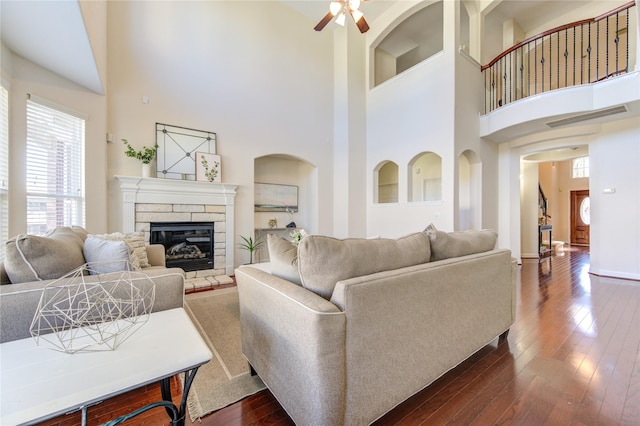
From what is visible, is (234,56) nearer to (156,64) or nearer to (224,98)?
(224,98)

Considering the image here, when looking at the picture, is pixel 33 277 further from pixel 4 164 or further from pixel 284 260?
pixel 4 164

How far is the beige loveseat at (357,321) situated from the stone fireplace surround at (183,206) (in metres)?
3.06

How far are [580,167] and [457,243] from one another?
10.4 meters

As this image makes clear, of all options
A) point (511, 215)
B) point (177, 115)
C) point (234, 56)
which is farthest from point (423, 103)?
point (177, 115)

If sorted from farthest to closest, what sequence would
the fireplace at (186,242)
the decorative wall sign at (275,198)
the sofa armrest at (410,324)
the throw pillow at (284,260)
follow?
the decorative wall sign at (275,198), the fireplace at (186,242), the throw pillow at (284,260), the sofa armrest at (410,324)

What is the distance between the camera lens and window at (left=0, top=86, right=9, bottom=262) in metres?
2.50

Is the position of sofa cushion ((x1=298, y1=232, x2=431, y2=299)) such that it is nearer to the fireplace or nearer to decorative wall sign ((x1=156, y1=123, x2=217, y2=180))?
the fireplace

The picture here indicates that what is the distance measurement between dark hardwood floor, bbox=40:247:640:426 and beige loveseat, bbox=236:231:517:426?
16 centimetres

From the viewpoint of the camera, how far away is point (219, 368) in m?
1.81

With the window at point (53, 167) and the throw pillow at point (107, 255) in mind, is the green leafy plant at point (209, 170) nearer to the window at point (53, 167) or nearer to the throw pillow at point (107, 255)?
the window at point (53, 167)

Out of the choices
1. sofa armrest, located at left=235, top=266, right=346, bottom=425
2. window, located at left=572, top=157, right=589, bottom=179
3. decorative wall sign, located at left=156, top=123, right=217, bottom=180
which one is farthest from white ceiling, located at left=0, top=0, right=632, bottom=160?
window, located at left=572, top=157, right=589, bottom=179

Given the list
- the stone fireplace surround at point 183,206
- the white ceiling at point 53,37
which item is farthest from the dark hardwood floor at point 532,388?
the stone fireplace surround at point 183,206

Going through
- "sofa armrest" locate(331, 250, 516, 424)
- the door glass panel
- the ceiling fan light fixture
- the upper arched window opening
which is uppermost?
the upper arched window opening

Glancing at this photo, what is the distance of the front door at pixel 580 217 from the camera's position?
28.3 feet
